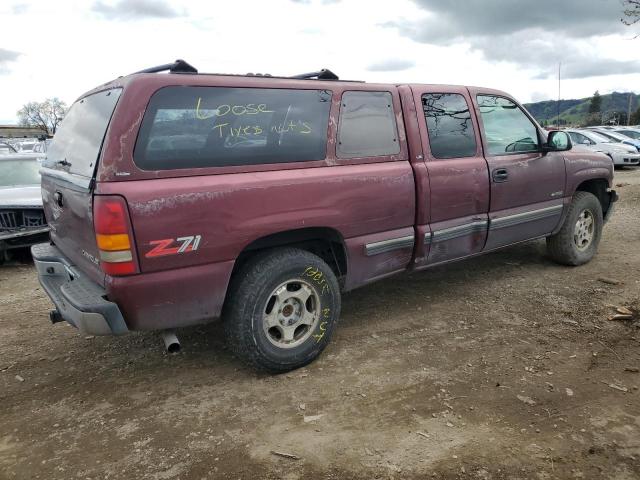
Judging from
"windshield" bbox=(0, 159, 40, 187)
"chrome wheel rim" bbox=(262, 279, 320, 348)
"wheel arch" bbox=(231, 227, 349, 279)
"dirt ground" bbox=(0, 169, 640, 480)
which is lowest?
"dirt ground" bbox=(0, 169, 640, 480)

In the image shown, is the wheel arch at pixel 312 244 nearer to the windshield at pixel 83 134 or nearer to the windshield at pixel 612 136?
the windshield at pixel 83 134

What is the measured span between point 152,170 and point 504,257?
4628 mm

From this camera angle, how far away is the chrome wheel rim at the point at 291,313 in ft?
10.7

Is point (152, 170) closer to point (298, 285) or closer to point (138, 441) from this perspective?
point (298, 285)

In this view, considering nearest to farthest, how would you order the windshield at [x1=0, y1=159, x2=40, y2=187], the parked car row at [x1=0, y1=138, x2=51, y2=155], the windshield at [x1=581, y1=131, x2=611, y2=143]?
the windshield at [x1=0, y1=159, x2=40, y2=187] → the parked car row at [x1=0, y1=138, x2=51, y2=155] → the windshield at [x1=581, y1=131, x2=611, y2=143]

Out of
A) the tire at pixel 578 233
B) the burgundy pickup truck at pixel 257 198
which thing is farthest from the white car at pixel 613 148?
the burgundy pickup truck at pixel 257 198

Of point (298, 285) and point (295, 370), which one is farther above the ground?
point (298, 285)

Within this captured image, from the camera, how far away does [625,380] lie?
317 centimetres

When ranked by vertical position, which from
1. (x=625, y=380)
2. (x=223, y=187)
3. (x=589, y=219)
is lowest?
(x=625, y=380)

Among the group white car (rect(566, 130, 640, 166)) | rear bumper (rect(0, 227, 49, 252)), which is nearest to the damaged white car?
rear bumper (rect(0, 227, 49, 252))

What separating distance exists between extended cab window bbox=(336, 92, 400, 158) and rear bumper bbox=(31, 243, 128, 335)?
1.82m

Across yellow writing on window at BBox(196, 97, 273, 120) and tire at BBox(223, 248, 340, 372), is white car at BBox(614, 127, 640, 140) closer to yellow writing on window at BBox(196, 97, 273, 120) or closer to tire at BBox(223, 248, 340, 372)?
tire at BBox(223, 248, 340, 372)

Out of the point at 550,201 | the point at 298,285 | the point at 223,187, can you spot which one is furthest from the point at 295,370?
the point at 550,201

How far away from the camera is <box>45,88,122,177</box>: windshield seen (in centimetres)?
288
